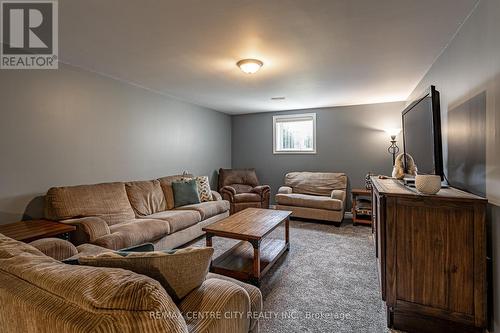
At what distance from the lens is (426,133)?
2.14 metres

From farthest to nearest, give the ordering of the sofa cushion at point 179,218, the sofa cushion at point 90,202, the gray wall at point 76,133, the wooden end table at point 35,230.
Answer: the sofa cushion at point 179,218 → the sofa cushion at point 90,202 → the gray wall at point 76,133 → the wooden end table at point 35,230

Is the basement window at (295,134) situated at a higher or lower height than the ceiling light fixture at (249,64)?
lower

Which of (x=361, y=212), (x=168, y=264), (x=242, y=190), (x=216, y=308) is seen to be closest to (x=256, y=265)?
(x=216, y=308)

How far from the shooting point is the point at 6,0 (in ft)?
5.80

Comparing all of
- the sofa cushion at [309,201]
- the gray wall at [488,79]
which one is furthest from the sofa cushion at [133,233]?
the gray wall at [488,79]

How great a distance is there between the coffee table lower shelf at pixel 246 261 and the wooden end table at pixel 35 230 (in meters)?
1.42

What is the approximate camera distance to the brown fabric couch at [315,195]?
4445mm

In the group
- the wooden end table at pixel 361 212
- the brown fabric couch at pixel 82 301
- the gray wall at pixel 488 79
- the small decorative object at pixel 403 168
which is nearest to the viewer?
the brown fabric couch at pixel 82 301

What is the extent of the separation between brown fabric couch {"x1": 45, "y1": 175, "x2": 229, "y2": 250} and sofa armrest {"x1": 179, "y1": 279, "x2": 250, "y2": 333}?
1.61 m

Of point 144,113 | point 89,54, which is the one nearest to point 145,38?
point 89,54

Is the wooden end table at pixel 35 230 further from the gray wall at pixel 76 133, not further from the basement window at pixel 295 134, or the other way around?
the basement window at pixel 295 134

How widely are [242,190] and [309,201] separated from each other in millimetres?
1612

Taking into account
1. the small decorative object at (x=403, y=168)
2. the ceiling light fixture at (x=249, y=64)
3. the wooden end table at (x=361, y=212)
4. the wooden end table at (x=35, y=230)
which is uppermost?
the ceiling light fixture at (x=249, y=64)

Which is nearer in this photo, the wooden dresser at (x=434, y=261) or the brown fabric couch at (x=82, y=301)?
the brown fabric couch at (x=82, y=301)
